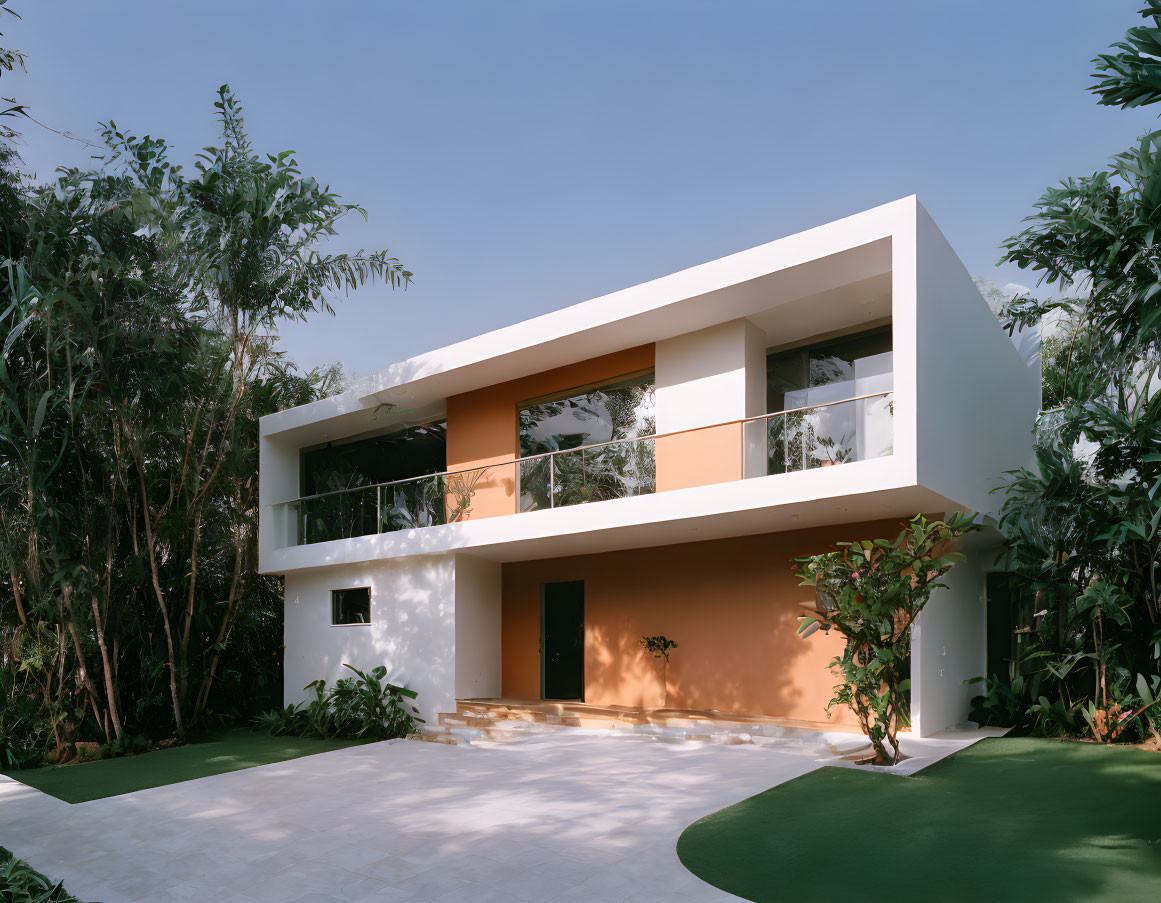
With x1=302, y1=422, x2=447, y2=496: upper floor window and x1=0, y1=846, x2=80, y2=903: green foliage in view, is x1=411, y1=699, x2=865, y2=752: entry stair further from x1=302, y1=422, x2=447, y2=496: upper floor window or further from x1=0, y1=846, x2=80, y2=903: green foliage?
x1=0, y1=846, x2=80, y2=903: green foliage

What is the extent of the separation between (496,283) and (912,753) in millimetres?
16895

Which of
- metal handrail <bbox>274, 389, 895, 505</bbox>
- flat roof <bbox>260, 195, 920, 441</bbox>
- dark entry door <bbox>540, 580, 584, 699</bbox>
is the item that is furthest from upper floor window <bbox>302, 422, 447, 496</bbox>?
dark entry door <bbox>540, 580, 584, 699</bbox>

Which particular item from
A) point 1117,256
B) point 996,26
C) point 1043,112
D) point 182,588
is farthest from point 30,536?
point 1043,112

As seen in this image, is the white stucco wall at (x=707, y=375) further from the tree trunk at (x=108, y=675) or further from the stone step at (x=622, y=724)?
the tree trunk at (x=108, y=675)

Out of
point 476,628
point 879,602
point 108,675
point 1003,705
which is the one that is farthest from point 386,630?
point 1003,705

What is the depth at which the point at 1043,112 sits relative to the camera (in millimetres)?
19531

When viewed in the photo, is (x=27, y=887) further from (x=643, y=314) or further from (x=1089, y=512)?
(x=1089, y=512)

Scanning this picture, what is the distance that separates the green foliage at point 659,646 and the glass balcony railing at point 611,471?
2.53m

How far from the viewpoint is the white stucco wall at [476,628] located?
13.5 m

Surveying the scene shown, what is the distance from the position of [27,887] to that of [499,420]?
9.31 metres

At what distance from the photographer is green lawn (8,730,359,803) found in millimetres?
10086

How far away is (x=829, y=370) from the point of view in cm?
1191

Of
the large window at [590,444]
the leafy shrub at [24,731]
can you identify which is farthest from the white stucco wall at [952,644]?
the leafy shrub at [24,731]

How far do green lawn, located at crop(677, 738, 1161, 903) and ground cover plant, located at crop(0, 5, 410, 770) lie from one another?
31.4ft
